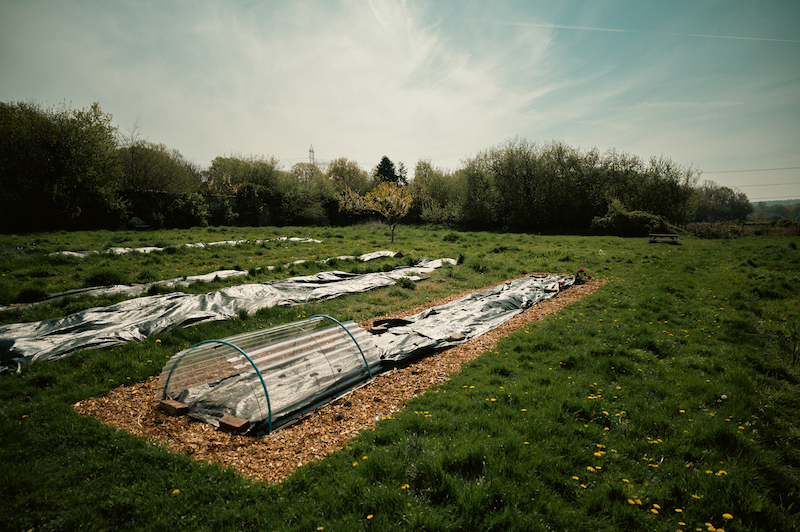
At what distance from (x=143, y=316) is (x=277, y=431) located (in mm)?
5109

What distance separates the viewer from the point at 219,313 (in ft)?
25.9

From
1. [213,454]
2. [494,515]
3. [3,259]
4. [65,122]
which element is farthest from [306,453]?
[65,122]

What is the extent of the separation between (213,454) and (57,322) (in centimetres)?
554

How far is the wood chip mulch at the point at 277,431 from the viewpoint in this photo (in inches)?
149

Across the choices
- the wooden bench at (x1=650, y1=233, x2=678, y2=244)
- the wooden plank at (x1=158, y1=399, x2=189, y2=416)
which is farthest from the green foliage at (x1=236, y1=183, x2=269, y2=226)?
the wooden bench at (x1=650, y1=233, x2=678, y2=244)

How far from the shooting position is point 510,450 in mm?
3586

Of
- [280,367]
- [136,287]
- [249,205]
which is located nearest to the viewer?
[280,367]

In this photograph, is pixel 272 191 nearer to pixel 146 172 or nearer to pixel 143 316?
pixel 146 172

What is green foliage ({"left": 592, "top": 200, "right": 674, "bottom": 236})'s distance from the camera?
27734 mm

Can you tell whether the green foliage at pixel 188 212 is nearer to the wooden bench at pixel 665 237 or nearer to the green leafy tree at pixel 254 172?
the green leafy tree at pixel 254 172

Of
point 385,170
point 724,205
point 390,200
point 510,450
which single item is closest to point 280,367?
point 510,450

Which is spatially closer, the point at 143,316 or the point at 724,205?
the point at 143,316

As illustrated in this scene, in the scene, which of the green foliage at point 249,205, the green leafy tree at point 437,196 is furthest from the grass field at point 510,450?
the green leafy tree at point 437,196

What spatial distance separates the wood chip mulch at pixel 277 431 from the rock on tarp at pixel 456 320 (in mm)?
537
